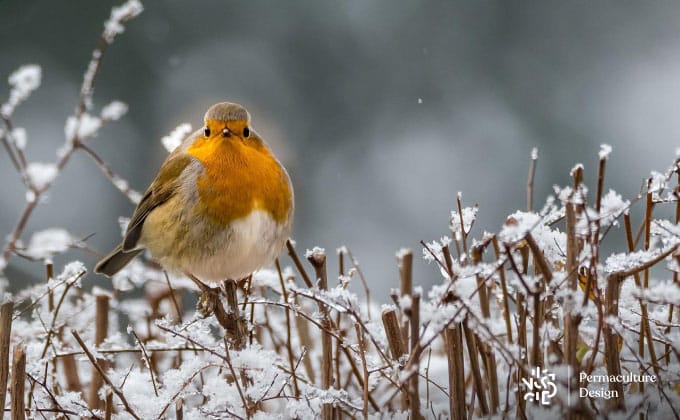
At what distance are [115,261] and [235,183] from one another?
60cm

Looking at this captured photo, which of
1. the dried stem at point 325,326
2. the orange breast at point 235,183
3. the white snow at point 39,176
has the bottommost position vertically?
the dried stem at point 325,326

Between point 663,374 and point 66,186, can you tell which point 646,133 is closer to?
point 663,374

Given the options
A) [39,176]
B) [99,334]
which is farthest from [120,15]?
[99,334]

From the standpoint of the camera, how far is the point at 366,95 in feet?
18.5

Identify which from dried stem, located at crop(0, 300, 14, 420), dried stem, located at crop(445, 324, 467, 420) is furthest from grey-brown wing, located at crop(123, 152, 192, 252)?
dried stem, located at crop(445, 324, 467, 420)

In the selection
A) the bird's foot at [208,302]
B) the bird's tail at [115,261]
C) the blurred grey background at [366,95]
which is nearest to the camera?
the bird's foot at [208,302]

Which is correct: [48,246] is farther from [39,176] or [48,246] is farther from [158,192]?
[158,192]

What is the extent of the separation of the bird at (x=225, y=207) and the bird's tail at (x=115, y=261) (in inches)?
9.7

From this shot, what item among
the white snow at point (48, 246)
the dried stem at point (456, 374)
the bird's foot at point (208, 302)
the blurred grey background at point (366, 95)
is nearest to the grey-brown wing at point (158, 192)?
the bird's foot at point (208, 302)

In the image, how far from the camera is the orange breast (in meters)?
1.80

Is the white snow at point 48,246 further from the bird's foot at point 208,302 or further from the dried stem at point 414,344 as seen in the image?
the dried stem at point 414,344

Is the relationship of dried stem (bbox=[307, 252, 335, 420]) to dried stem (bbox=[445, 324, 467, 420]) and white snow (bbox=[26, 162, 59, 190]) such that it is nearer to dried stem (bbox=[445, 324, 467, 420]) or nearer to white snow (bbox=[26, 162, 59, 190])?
dried stem (bbox=[445, 324, 467, 420])

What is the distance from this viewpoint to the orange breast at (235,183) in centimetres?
180

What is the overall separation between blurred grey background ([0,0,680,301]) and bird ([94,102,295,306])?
259 centimetres
